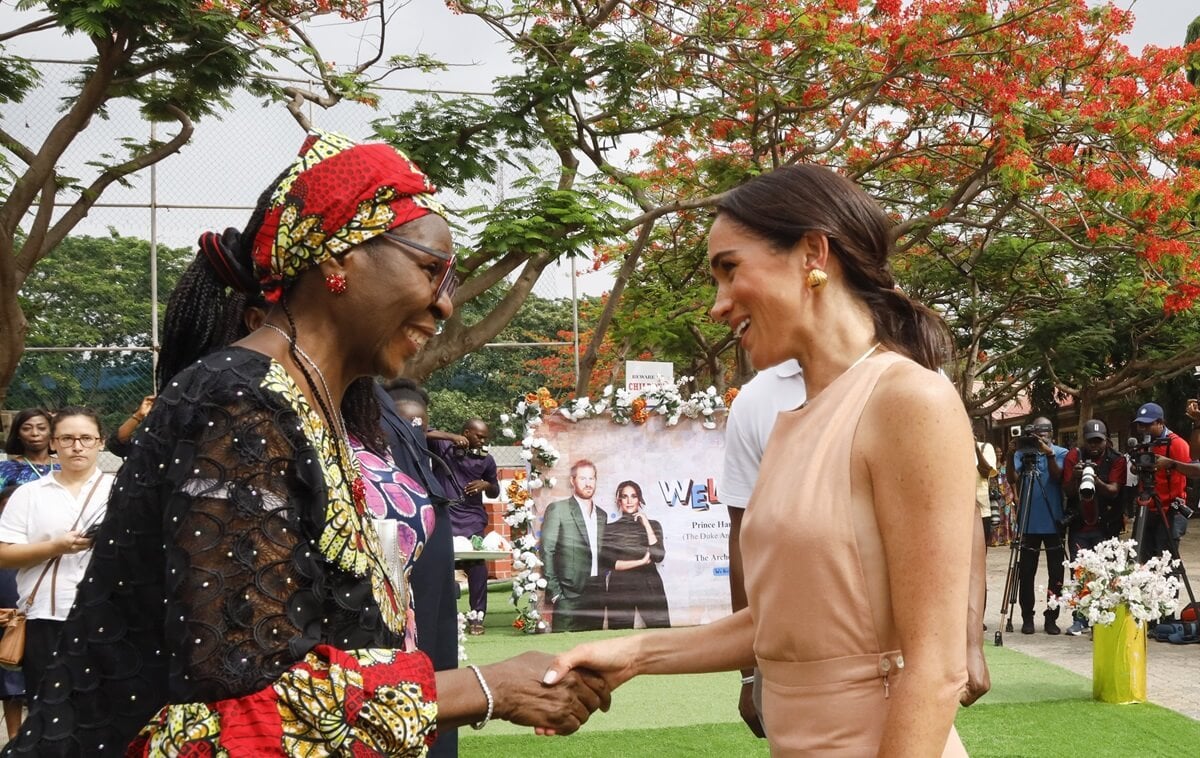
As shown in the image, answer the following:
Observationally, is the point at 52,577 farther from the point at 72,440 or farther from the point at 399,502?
the point at 399,502

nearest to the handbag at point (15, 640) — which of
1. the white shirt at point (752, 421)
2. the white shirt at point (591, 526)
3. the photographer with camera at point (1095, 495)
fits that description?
the white shirt at point (752, 421)

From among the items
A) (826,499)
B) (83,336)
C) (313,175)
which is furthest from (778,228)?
(83,336)

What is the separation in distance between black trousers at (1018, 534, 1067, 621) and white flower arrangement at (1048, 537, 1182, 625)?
9.69 feet

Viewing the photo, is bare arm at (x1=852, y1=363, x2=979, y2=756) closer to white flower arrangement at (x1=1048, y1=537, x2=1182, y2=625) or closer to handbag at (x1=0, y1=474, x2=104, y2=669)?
handbag at (x1=0, y1=474, x2=104, y2=669)

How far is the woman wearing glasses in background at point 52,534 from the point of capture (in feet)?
18.7

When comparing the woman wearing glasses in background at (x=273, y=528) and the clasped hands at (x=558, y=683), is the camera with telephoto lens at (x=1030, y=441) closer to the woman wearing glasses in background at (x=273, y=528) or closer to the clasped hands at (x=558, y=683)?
the clasped hands at (x=558, y=683)

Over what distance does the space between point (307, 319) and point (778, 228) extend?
0.82 metres

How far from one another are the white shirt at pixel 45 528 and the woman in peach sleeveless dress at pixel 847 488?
4.59 m

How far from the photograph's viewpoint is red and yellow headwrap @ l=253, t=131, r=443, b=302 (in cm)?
192

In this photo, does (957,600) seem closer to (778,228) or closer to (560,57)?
(778,228)

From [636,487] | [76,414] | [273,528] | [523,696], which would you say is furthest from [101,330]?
[273,528]

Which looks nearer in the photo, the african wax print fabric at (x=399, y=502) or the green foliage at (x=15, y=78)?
the african wax print fabric at (x=399, y=502)

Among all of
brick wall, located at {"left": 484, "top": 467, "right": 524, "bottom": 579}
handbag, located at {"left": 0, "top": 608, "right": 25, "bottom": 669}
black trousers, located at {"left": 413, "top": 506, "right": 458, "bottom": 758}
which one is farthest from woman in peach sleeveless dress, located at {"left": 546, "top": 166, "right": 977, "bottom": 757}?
brick wall, located at {"left": 484, "top": 467, "right": 524, "bottom": 579}

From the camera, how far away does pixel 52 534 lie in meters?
5.77
